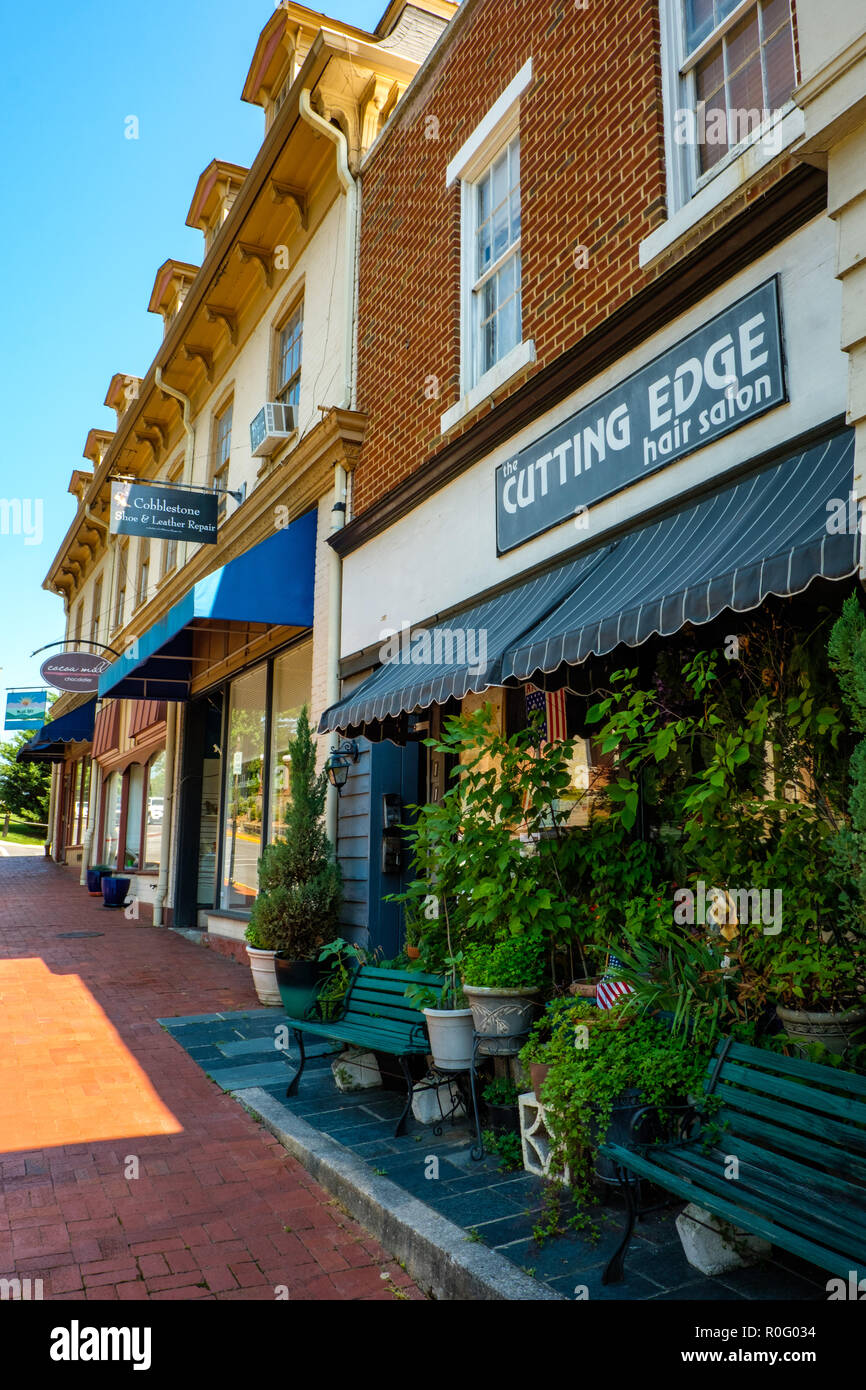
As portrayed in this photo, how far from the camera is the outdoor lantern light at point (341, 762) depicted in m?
8.70

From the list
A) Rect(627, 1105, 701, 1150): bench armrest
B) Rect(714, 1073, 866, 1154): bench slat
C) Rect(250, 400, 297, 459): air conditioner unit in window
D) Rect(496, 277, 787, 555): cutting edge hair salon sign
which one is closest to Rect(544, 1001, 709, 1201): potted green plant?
Rect(627, 1105, 701, 1150): bench armrest

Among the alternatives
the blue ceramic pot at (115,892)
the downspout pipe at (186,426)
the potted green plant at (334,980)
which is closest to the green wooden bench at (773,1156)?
the potted green plant at (334,980)

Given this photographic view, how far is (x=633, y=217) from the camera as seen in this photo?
547cm

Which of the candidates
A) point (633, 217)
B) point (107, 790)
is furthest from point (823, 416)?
point (107, 790)

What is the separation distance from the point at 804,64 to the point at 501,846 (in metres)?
3.61

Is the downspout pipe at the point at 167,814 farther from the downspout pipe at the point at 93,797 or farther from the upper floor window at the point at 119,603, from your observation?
the downspout pipe at the point at 93,797

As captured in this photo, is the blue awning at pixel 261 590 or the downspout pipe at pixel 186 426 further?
the downspout pipe at pixel 186 426

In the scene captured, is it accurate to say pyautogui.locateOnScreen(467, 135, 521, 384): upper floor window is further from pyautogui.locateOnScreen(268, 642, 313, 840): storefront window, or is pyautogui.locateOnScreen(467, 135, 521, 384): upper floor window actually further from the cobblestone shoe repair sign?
the cobblestone shoe repair sign

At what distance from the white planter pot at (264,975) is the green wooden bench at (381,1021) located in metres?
2.09

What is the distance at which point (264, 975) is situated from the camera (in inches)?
335

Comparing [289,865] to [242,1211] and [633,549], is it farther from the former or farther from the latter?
[633,549]

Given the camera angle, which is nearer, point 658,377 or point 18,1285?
point 18,1285

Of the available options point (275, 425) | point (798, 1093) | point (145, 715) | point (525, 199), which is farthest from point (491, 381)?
point (145, 715)

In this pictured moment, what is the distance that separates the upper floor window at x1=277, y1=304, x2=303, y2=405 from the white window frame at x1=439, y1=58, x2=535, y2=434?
12.1ft
